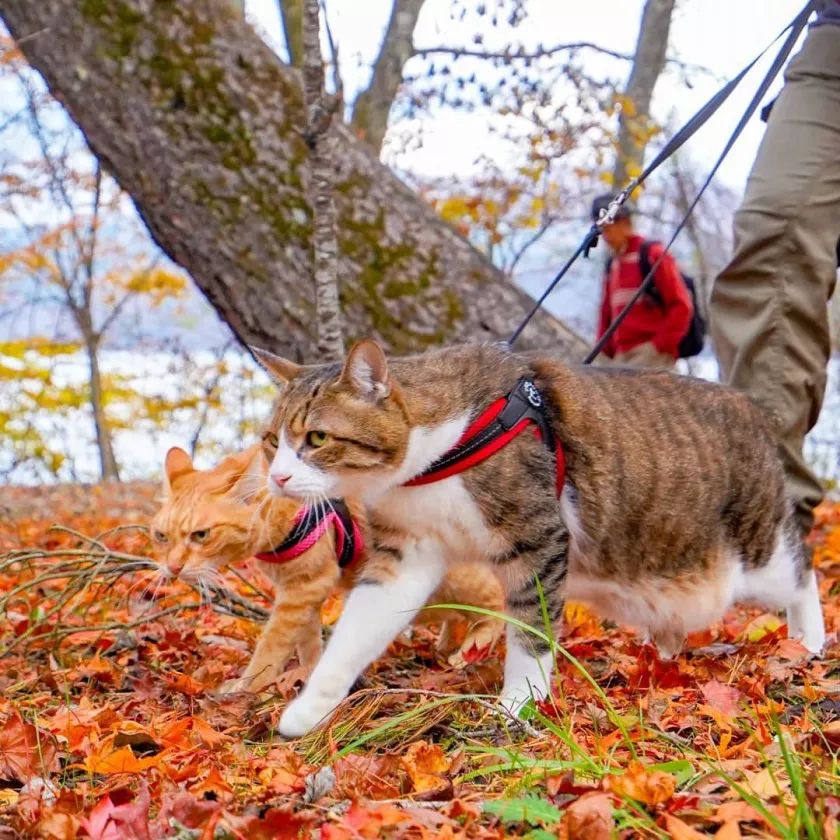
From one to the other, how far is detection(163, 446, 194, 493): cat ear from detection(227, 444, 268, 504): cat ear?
316mm

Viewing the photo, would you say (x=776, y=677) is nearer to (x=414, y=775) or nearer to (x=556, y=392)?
(x=556, y=392)

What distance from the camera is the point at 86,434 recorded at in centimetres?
1441

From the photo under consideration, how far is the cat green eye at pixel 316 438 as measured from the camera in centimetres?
266

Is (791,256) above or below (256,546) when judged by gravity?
above

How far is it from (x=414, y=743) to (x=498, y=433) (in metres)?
0.86

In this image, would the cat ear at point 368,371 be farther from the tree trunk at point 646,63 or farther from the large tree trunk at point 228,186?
the tree trunk at point 646,63

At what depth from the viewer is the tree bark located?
324 inches

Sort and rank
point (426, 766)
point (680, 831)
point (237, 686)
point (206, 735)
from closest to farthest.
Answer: point (680, 831) → point (426, 766) → point (206, 735) → point (237, 686)

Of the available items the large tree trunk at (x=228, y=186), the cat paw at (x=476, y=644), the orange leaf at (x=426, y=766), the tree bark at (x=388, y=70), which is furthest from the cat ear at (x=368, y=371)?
the tree bark at (x=388, y=70)

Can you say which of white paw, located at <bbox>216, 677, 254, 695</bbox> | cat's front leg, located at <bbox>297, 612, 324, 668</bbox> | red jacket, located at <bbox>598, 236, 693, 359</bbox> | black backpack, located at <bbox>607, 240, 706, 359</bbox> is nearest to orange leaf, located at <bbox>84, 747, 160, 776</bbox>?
white paw, located at <bbox>216, 677, 254, 695</bbox>

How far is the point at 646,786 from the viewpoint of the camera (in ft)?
5.80

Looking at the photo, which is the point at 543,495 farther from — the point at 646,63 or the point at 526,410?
the point at 646,63

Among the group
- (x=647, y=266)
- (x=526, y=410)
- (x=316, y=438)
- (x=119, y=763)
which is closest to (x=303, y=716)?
(x=119, y=763)

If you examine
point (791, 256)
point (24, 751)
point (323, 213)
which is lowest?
point (24, 751)
